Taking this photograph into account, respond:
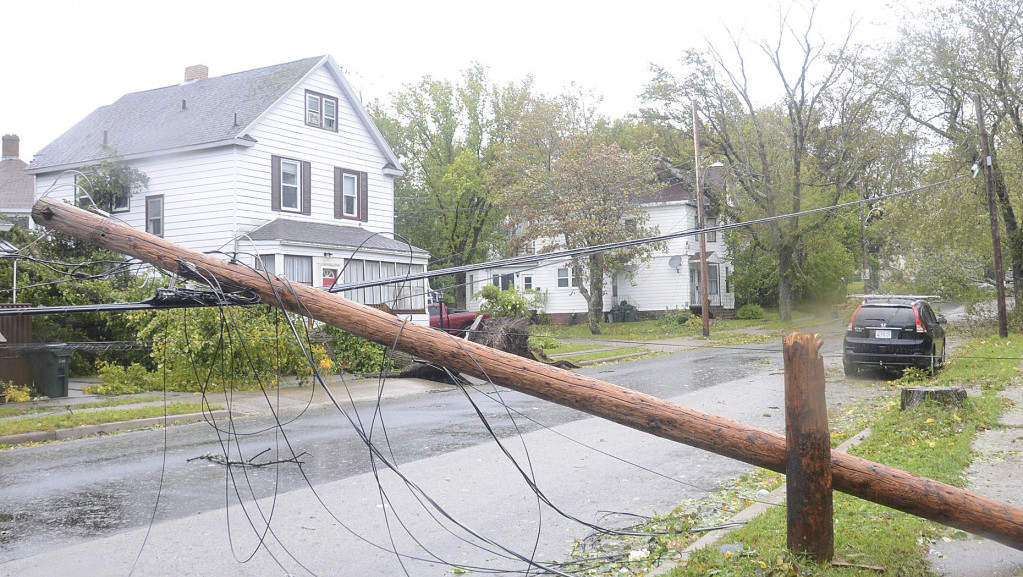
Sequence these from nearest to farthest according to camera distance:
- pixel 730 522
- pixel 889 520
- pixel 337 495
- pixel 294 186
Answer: pixel 889 520
pixel 730 522
pixel 337 495
pixel 294 186

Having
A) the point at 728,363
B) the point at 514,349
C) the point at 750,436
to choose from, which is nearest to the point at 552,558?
the point at 750,436

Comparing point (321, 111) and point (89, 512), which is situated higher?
point (321, 111)

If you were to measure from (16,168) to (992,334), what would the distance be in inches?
Result: 1762

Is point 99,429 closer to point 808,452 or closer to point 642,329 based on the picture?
point 808,452

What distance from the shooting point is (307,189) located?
25109 millimetres

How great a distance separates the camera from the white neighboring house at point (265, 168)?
76.5 feet

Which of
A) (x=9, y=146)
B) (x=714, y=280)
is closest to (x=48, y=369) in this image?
(x=9, y=146)

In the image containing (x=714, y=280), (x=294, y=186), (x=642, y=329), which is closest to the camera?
(x=294, y=186)

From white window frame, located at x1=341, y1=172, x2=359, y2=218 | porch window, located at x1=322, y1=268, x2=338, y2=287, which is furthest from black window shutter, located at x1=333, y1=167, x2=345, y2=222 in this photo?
porch window, located at x1=322, y1=268, x2=338, y2=287

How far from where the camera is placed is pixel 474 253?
50.8 meters

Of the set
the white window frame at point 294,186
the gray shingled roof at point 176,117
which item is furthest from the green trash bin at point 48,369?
the white window frame at point 294,186

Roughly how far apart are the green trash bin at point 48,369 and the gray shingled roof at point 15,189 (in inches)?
855

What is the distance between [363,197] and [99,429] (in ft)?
53.8

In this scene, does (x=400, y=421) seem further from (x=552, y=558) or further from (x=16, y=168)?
(x=16, y=168)
